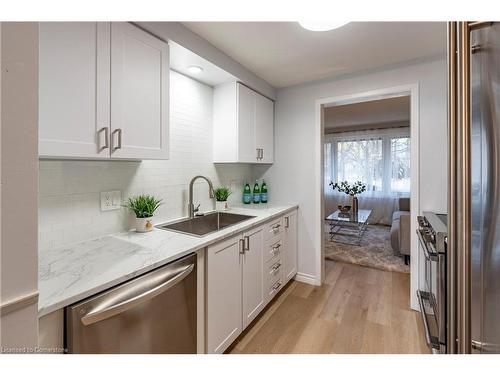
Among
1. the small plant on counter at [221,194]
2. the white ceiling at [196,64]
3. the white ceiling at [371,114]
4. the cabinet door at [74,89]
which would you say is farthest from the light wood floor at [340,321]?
the white ceiling at [371,114]

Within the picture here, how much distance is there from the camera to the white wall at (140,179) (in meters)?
1.25

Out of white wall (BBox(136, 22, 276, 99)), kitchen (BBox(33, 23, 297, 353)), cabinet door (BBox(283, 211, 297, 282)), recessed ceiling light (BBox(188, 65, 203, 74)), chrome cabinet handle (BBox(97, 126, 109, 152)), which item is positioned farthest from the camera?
cabinet door (BBox(283, 211, 297, 282))

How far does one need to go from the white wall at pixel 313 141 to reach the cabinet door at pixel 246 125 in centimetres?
49

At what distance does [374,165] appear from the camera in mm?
5641

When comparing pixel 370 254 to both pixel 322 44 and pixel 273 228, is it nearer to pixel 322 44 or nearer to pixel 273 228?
pixel 273 228

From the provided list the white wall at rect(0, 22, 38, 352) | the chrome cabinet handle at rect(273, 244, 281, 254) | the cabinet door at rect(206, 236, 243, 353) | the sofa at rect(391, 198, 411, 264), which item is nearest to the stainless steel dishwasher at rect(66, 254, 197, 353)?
the cabinet door at rect(206, 236, 243, 353)

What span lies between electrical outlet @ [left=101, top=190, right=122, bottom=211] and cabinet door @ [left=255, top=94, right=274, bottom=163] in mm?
1428

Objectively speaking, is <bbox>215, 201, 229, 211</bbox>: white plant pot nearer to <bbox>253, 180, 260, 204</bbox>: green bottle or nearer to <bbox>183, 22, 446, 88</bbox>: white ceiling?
<bbox>253, 180, 260, 204</bbox>: green bottle

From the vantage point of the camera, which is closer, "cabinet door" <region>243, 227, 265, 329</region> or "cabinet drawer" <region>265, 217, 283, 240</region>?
"cabinet door" <region>243, 227, 265, 329</region>

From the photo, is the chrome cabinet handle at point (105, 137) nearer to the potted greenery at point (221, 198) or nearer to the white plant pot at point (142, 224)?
the white plant pot at point (142, 224)

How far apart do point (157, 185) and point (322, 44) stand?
1662mm

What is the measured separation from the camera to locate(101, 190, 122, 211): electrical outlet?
1470 millimetres
